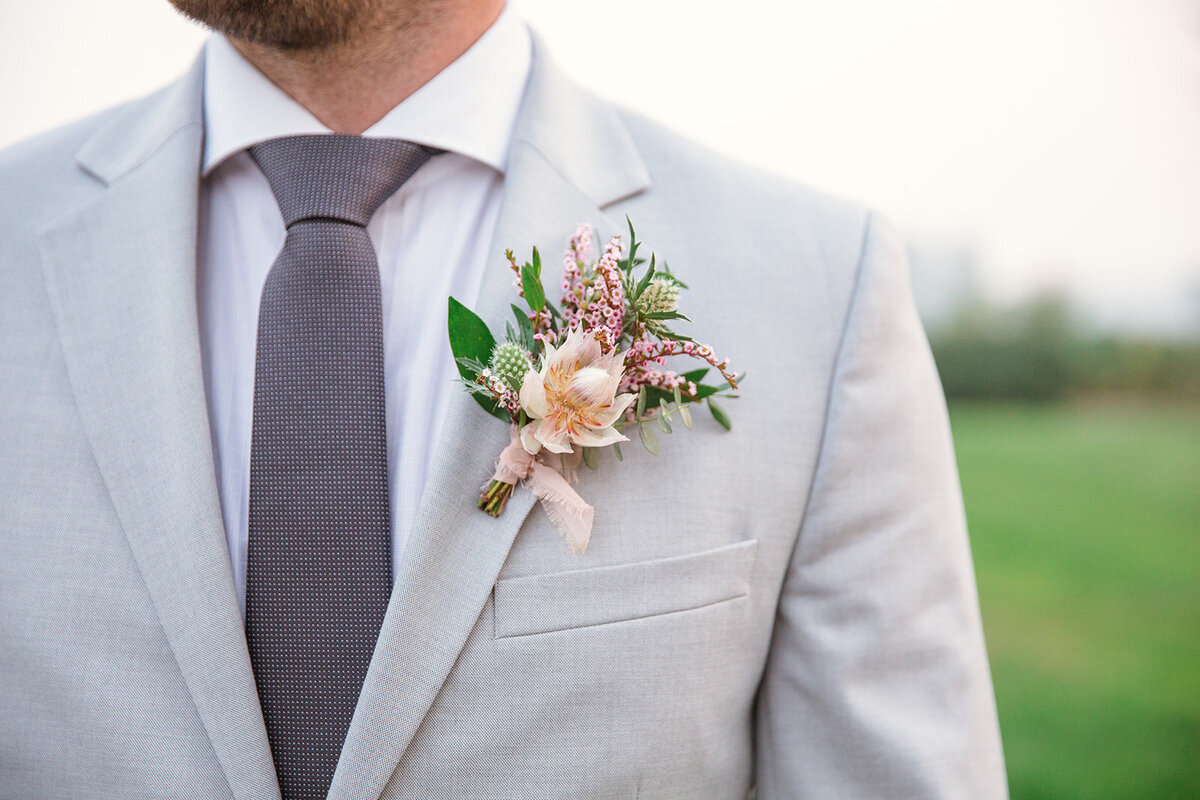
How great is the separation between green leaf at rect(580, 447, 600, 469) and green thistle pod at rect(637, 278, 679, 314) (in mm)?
204

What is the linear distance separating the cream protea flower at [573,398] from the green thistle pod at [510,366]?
1.0 inches

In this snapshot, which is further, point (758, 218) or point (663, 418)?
point (758, 218)

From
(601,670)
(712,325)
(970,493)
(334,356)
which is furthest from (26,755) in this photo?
(970,493)

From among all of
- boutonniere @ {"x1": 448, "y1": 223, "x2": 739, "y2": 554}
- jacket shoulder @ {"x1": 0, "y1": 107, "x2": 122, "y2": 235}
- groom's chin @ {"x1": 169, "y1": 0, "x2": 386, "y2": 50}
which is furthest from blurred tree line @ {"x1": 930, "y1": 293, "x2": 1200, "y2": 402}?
jacket shoulder @ {"x1": 0, "y1": 107, "x2": 122, "y2": 235}

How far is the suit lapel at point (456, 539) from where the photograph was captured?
1142 mm

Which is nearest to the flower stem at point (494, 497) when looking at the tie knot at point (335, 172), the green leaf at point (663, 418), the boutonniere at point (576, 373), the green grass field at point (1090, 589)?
the boutonniere at point (576, 373)

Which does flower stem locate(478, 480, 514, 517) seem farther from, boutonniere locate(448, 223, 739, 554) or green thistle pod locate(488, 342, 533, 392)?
green thistle pod locate(488, 342, 533, 392)

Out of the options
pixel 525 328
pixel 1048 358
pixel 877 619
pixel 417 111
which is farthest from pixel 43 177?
pixel 1048 358

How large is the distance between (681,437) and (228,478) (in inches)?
25.2

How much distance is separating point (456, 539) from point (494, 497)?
74mm

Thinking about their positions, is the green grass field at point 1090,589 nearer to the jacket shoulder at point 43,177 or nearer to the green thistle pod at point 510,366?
the green thistle pod at point 510,366

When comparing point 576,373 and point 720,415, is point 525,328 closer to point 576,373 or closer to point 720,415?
point 576,373

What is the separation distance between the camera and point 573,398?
117 centimetres

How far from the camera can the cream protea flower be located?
116 cm
